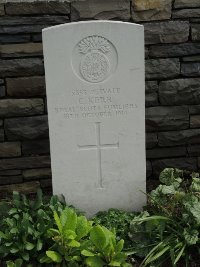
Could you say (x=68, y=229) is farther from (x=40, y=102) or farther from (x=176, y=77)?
(x=176, y=77)

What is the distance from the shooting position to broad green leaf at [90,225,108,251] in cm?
276

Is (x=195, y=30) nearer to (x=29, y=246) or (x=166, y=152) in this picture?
(x=166, y=152)

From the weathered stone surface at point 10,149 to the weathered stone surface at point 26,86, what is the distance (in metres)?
0.44

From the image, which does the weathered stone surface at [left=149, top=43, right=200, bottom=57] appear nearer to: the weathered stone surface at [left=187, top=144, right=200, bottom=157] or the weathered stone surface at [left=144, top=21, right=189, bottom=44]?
the weathered stone surface at [left=144, top=21, right=189, bottom=44]

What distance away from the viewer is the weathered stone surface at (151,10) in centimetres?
378

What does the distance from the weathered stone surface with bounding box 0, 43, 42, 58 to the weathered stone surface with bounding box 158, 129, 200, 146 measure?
4.27 feet

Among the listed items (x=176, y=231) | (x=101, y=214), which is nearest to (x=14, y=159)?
(x=101, y=214)

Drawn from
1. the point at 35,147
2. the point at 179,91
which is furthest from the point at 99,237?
the point at 179,91

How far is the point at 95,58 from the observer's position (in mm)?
3115

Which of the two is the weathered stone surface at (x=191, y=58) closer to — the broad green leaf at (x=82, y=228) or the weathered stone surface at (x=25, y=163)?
the weathered stone surface at (x=25, y=163)

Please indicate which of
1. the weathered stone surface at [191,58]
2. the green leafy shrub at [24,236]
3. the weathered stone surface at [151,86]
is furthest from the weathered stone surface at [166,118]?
the green leafy shrub at [24,236]

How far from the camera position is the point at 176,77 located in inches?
158

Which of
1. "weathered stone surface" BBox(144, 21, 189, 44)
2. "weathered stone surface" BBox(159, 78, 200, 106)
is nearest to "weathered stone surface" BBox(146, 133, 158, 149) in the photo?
"weathered stone surface" BBox(159, 78, 200, 106)

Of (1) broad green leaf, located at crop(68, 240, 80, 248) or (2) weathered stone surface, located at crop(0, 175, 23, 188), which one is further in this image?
(2) weathered stone surface, located at crop(0, 175, 23, 188)
